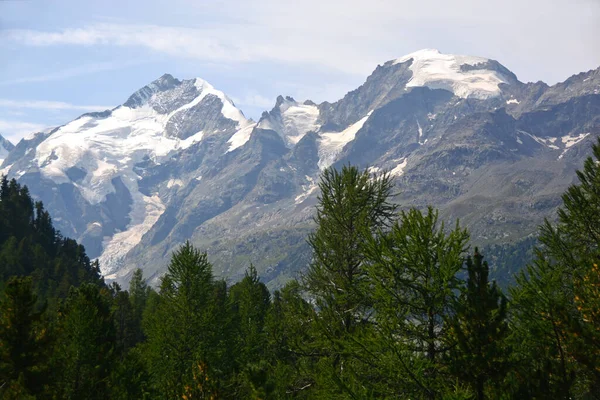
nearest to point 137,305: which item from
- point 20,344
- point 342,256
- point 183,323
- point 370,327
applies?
point 183,323

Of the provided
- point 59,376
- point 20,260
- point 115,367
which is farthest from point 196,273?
point 20,260

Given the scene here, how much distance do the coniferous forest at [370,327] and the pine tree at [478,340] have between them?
0.17 ft

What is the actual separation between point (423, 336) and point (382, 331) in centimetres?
159

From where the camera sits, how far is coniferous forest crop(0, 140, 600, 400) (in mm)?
22469

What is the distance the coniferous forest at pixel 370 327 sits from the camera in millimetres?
22469

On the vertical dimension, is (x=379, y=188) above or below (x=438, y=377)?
above

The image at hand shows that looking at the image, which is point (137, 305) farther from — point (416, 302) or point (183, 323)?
point (416, 302)

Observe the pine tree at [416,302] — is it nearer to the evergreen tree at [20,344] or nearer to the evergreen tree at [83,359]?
the evergreen tree at [20,344]

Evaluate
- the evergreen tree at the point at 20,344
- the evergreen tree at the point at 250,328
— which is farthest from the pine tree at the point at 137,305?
the evergreen tree at the point at 20,344

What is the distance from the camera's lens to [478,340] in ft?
73.5

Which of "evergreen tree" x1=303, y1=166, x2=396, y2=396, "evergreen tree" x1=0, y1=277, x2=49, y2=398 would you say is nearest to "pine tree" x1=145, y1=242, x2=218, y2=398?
"evergreen tree" x1=0, y1=277, x2=49, y2=398

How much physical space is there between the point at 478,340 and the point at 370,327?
4.21 meters

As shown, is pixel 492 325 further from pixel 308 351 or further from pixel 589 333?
pixel 308 351

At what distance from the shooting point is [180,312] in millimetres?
46375
